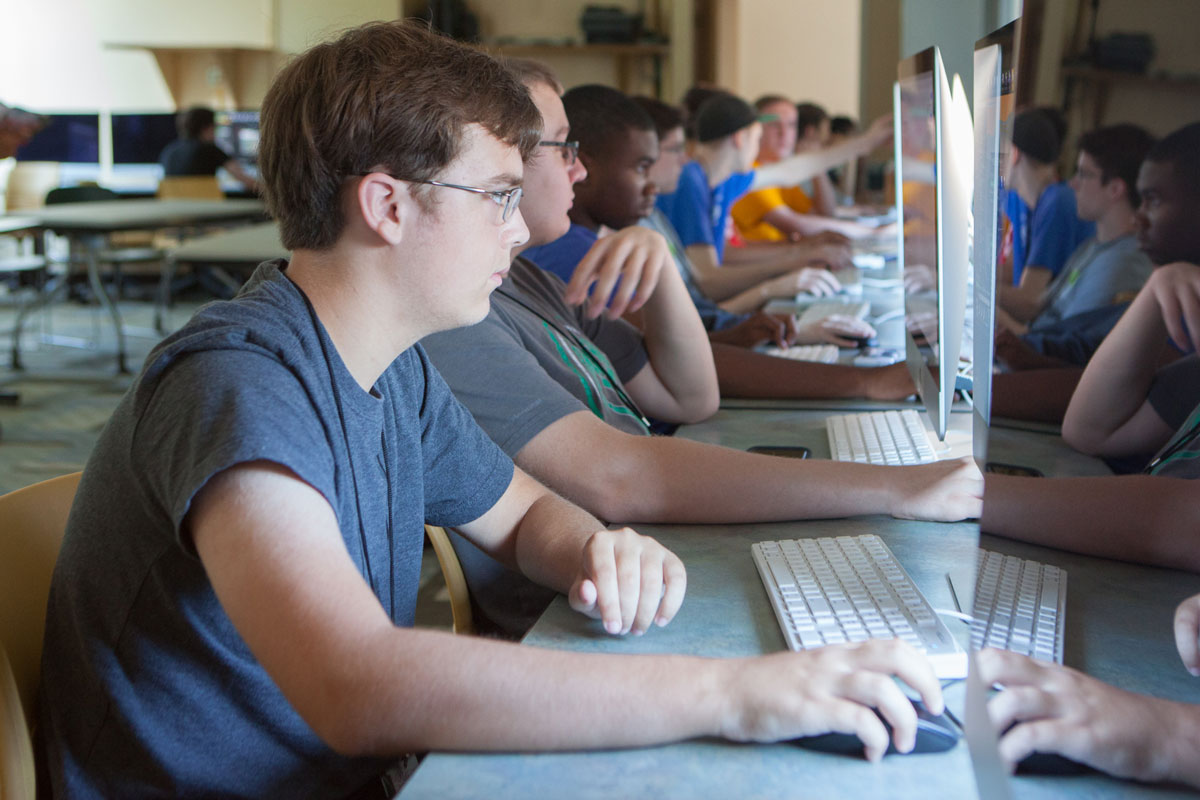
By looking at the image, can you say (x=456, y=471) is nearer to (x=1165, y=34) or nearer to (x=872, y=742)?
(x=872, y=742)

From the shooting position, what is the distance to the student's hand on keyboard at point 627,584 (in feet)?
3.01

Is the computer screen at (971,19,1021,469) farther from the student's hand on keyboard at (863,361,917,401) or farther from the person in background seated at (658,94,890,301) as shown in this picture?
the person in background seated at (658,94,890,301)

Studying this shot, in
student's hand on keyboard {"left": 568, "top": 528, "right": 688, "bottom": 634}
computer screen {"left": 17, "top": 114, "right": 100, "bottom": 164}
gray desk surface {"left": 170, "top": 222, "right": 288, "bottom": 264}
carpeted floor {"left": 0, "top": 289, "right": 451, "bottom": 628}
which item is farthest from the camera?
computer screen {"left": 17, "top": 114, "right": 100, "bottom": 164}

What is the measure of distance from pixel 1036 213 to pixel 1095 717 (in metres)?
0.34

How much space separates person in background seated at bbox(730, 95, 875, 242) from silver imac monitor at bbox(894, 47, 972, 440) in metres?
3.04

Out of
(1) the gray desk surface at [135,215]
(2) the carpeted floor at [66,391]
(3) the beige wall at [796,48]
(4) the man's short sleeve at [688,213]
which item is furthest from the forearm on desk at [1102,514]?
(3) the beige wall at [796,48]

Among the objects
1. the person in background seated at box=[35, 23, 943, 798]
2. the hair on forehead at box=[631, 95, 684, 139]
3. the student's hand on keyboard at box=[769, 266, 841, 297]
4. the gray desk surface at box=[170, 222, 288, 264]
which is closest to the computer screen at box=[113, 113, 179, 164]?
the gray desk surface at box=[170, 222, 288, 264]

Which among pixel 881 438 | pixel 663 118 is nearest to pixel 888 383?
pixel 881 438

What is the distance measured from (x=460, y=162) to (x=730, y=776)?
1.90 feet

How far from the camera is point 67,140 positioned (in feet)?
25.2

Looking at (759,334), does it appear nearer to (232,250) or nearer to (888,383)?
(888,383)

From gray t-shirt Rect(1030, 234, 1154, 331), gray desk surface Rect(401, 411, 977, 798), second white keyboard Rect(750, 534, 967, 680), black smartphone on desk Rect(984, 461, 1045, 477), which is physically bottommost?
gray desk surface Rect(401, 411, 977, 798)

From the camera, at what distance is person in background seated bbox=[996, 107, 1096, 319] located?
68cm

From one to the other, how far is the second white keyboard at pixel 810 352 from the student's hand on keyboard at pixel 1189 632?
155cm
